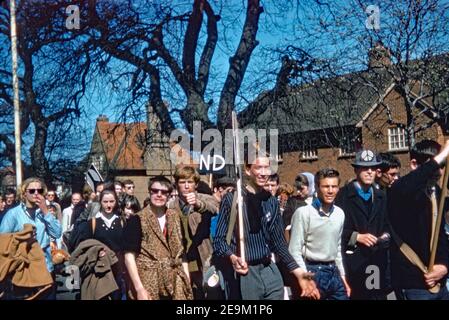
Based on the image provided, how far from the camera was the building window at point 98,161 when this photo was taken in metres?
7.23

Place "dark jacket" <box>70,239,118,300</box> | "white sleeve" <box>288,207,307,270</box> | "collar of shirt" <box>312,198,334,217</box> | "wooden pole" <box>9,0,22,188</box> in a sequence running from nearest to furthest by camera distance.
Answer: "white sleeve" <box>288,207,307,270</box>
"collar of shirt" <box>312,198,334,217</box>
"dark jacket" <box>70,239,118,300</box>
"wooden pole" <box>9,0,22,188</box>

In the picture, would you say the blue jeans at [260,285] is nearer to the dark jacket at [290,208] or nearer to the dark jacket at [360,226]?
the dark jacket at [360,226]

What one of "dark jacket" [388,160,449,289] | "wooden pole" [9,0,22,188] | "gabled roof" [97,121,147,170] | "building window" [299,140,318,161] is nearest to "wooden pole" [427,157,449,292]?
"dark jacket" [388,160,449,289]

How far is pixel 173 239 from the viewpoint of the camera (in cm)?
591

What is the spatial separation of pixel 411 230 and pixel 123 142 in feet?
9.32

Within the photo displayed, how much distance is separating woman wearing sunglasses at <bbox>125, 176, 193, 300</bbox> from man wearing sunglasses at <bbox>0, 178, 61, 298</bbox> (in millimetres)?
1121

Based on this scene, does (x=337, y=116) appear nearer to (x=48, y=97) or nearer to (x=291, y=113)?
(x=291, y=113)

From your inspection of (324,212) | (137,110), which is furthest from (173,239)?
(137,110)

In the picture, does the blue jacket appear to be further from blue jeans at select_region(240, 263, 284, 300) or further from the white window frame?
blue jeans at select_region(240, 263, 284, 300)

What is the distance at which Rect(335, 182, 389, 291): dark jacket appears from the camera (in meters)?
6.40

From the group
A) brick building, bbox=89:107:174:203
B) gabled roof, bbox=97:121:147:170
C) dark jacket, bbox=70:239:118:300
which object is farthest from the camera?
gabled roof, bbox=97:121:147:170

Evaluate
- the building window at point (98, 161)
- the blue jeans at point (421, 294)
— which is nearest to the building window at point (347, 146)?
the blue jeans at point (421, 294)

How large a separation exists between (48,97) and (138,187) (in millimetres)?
1290

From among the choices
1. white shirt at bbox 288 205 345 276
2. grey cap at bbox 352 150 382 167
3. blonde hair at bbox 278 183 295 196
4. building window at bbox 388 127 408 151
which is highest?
building window at bbox 388 127 408 151
